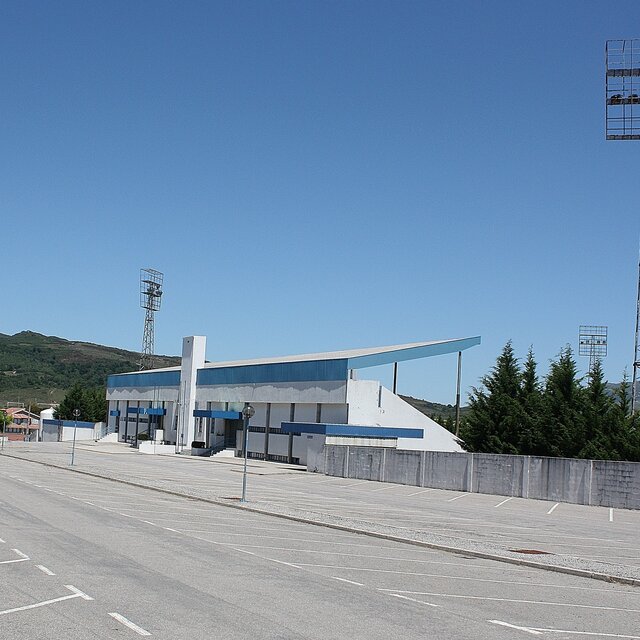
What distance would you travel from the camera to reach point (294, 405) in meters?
68.9

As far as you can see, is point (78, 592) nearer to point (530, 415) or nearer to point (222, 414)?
point (530, 415)

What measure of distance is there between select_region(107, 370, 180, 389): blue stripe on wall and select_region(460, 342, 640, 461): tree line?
1551 inches

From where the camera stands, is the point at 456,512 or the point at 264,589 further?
the point at 456,512

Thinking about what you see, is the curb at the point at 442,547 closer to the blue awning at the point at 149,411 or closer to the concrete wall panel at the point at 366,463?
the concrete wall panel at the point at 366,463

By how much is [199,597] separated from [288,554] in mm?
5694

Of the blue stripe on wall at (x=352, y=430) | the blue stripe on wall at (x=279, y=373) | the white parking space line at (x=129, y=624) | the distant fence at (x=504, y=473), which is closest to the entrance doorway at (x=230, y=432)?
the blue stripe on wall at (x=279, y=373)

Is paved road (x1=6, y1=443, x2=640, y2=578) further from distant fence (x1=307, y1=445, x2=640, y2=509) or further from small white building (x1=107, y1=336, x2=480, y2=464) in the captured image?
small white building (x1=107, y1=336, x2=480, y2=464)

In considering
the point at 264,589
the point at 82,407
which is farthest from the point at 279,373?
the point at 82,407

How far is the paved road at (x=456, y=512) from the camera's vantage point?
22.1 m

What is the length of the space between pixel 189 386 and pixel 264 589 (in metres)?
74.4

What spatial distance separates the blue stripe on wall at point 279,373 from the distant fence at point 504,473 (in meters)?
11.6

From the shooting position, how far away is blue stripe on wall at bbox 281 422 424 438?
186ft

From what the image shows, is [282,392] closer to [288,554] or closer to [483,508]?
[483,508]

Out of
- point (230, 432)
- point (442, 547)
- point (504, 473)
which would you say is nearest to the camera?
point (442, 547)
